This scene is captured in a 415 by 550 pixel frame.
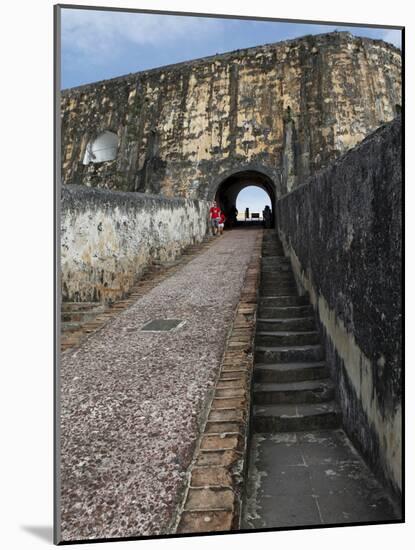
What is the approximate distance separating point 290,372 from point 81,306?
85.6 inches

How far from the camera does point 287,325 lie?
500 cm

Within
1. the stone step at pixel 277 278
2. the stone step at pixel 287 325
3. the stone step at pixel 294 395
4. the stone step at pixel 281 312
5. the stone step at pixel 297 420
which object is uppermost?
the stone step at pixel 277 278

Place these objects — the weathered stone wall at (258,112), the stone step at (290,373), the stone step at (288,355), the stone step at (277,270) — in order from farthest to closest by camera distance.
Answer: the weathered stone wall at (258,112) < the stone step at (277,270) < the stone step at (288,355) < the stone step at (290,373)

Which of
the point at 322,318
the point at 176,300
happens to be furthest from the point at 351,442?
the point at 176,300

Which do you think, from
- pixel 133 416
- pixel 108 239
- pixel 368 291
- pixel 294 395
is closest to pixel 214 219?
pixel 108 239

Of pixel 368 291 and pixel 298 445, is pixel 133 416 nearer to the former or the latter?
pixel 298 445

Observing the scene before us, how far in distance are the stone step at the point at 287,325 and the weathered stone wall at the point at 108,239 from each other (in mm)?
1817

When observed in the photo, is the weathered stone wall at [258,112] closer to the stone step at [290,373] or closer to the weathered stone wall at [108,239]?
the weathered stone wall at [108,239]

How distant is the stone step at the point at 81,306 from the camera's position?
4.63m

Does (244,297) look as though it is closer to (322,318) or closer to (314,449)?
(322,318)

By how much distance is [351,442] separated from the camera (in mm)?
3268

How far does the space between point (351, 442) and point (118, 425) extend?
5.19 ft

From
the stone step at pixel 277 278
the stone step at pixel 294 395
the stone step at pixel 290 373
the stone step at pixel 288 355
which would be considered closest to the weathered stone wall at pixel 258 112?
the stone step at pixel 277 278

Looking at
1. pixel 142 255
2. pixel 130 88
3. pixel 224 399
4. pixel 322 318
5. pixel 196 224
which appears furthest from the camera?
pixel 130 88
